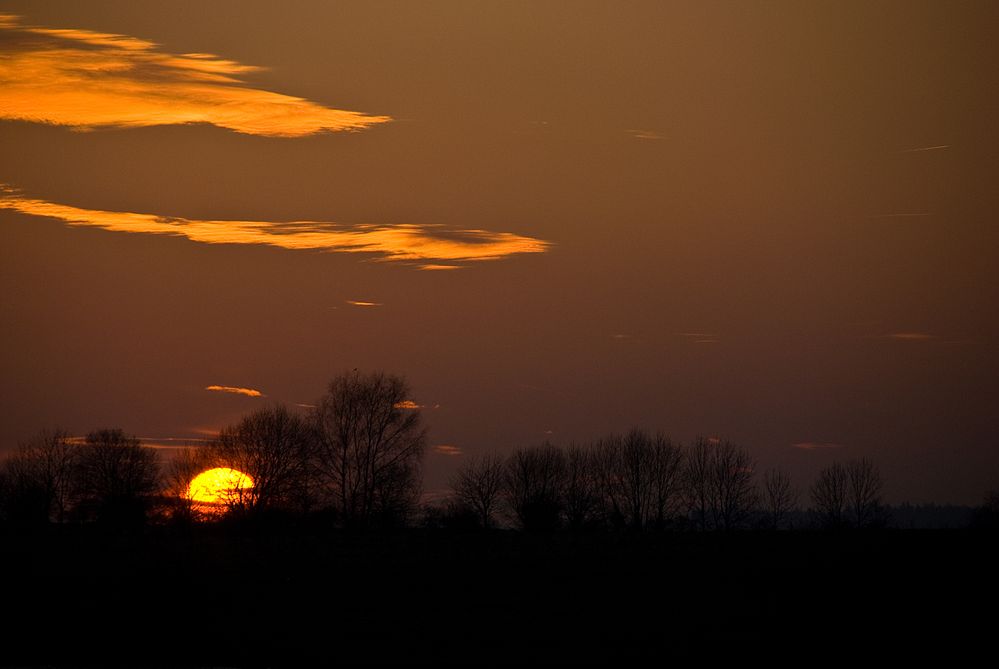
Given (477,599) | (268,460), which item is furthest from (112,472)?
(477,599)

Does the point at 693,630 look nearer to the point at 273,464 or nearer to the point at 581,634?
the point at 581,634

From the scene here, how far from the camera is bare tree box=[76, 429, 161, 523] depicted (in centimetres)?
9931

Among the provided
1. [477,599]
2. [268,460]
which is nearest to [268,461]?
[268,460]

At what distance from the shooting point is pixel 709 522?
4299 inches

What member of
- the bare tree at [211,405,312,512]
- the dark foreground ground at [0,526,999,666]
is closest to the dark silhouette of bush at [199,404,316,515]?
the bare tree at [211,405,312,512]

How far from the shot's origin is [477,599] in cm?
4041

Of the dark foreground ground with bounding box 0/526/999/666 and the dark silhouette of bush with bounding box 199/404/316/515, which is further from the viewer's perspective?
the dark silhouette of bush with bounding box 199/404/316/515

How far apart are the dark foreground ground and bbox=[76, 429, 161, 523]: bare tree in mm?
47501

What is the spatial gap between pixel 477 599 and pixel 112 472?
74.3m

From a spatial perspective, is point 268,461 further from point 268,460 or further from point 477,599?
point 477,599

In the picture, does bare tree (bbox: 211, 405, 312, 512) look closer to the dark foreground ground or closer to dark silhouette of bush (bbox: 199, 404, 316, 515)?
dark silhouette of bush (bbox: 199, 404, 316, 515)

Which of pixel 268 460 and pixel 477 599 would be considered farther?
pixel 268 460

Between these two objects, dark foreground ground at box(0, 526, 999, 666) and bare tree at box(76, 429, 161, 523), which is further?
bare tree at box(76, 429, 161, 523)

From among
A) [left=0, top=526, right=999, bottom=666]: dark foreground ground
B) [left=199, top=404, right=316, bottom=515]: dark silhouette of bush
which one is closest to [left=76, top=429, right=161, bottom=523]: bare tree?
[left=199, top=404, right=316, bottom=515]: dark silhouette of bush
